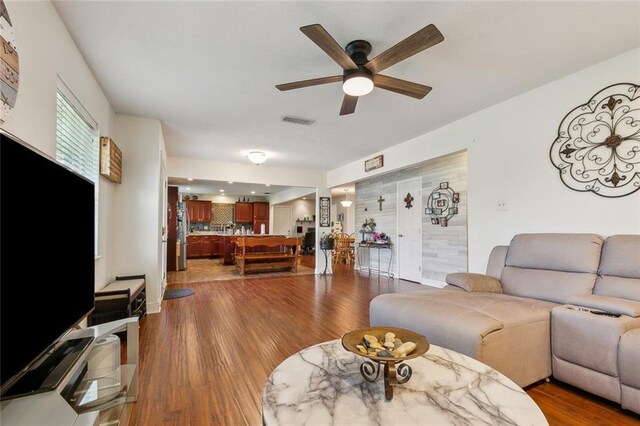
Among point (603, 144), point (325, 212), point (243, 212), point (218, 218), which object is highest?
point (603, 144)

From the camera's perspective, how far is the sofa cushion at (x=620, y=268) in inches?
82.7

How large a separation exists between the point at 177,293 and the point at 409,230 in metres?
4.50

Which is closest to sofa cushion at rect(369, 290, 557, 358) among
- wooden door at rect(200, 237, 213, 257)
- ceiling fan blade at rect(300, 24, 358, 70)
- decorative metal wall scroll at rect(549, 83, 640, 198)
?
decorative metal wall scroll at rect(549, 83, 640, 198)

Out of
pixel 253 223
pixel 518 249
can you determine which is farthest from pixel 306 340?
pixel 253 223

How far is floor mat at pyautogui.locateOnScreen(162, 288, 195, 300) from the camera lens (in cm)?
461

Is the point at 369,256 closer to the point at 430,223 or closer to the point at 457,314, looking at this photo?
the point at 430,223

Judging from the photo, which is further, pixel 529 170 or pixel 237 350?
pixel 529 170

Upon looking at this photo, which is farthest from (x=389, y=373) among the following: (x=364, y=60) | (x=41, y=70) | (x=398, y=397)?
(x=41, y=70)

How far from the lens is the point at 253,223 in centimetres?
1169

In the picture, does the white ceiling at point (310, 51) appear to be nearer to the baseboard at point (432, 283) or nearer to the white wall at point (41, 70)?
the white wall at point (41, 70)

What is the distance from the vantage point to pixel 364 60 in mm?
2264

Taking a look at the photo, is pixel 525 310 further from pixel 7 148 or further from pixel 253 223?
pixel 253 223

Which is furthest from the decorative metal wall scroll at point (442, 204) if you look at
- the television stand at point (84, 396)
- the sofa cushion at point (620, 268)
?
the television stand at point (84, 396)

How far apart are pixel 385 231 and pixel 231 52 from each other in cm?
513
